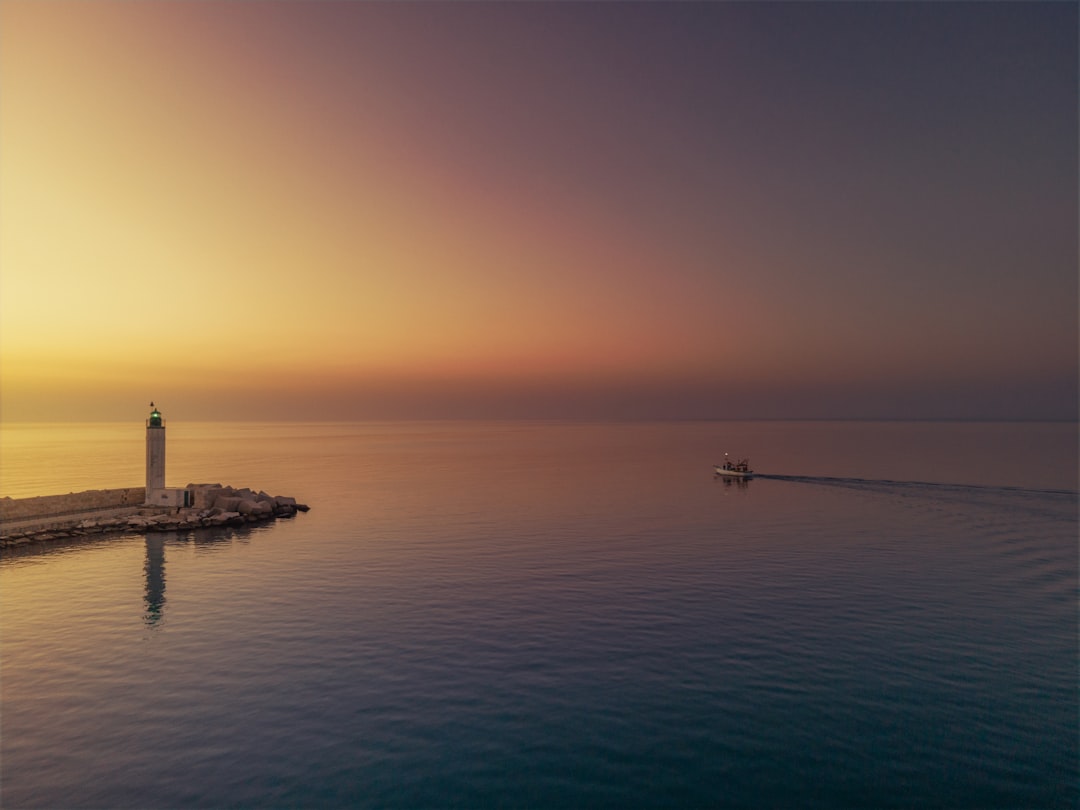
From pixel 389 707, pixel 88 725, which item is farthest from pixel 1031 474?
pixel 88 725

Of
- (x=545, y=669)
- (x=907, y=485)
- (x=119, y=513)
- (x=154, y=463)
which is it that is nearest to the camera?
(x=545, y=669)

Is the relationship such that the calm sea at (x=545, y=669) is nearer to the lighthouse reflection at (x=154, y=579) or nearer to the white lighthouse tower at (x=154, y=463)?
the lighthouse reflection at (x=154, y=579)

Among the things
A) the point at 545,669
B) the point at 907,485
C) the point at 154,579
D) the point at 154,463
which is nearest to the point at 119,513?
the point at 154,463

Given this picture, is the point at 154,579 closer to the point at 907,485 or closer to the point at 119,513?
A: the point at 119,513

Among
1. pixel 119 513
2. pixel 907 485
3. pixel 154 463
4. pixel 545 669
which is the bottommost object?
pixel 545 669

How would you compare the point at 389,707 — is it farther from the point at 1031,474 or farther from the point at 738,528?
the point at 1031,474

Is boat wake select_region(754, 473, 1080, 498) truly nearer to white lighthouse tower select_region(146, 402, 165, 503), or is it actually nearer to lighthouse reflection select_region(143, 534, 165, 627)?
lighthouse reflection select_region(143, 534, 165, 627)

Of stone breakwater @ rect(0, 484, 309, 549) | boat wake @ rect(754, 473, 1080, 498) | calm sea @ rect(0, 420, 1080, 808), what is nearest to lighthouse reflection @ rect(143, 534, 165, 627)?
calm sea @ rect(0, 420, 1080, 808)
